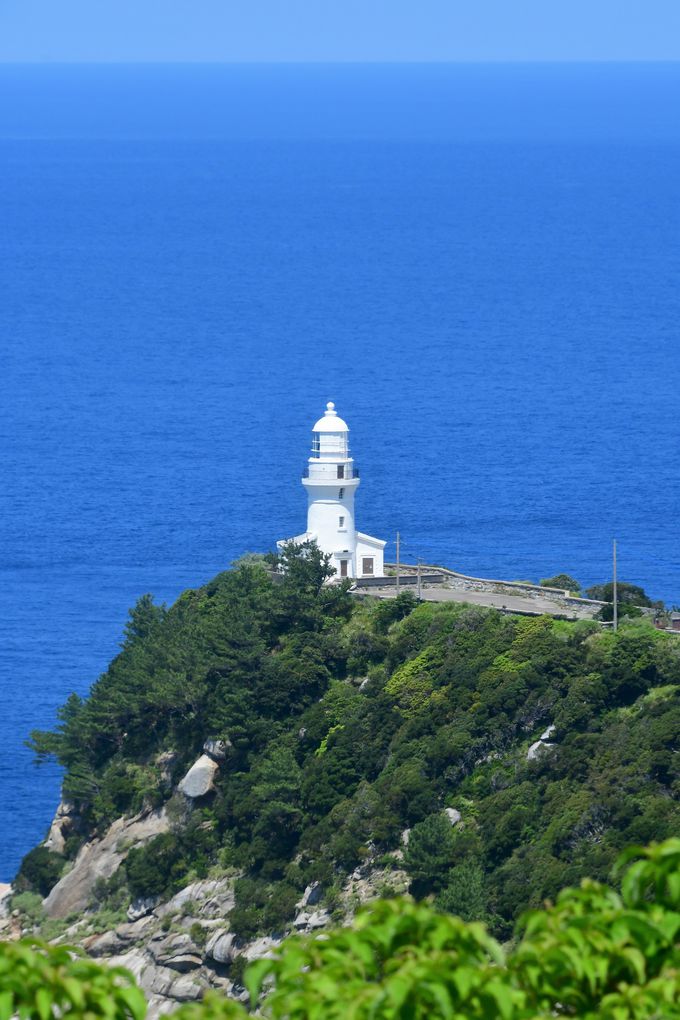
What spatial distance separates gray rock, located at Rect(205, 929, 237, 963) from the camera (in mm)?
67812

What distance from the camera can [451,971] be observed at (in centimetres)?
2458

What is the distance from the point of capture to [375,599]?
79562 mm

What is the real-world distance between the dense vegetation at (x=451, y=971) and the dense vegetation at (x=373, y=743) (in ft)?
117

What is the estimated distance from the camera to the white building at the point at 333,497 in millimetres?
79625

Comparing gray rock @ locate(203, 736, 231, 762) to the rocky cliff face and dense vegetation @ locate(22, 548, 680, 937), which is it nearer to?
the rocky cliff face

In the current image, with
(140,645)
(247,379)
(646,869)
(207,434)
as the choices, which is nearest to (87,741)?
(140,645)

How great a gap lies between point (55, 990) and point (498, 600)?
5476cm

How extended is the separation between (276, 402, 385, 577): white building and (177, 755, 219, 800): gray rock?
28.4 ft

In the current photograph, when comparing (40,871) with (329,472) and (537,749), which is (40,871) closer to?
(329,472)

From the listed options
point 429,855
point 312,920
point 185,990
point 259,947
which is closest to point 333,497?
point 312,920

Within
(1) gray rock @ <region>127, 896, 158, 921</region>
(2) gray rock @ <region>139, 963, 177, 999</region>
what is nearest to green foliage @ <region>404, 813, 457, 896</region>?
(2) gray rock @ <region>139, 963, 177, 999</region>

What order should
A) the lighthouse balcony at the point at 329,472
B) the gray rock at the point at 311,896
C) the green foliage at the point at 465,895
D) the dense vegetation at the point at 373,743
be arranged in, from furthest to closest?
the lighthouse balcony at the point at 329,472 → the gray rock at the point at 311,896 → the dense vegetation at the point at 373,743 → the green foliage at the point at 465,895

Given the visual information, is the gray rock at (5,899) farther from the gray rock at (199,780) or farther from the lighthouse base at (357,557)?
the lighthouse base at (357,557)

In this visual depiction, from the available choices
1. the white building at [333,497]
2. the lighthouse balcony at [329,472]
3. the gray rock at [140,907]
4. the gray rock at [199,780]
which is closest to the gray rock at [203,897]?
the gray rock at [140,907]
